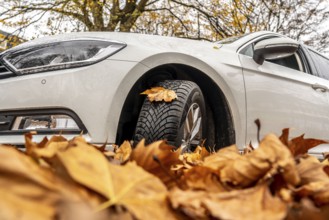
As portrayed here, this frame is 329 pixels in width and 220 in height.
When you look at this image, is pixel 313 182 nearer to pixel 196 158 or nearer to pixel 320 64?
pixel 196 158

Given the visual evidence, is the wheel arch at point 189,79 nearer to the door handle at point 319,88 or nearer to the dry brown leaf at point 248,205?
the door handle at point 319,88

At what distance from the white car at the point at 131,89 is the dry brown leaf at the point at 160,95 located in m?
0.03

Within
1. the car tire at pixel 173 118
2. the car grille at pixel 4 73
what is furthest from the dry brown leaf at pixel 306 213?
the car grille at pixel 4 73

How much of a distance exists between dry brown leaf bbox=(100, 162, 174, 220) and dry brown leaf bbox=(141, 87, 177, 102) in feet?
6.38

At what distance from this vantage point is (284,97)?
356 centimetres

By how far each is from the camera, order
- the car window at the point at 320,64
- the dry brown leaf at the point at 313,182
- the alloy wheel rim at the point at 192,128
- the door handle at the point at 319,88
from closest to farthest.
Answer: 1. the dry brown leaf at the point at 313,182
2. the alloy wheel rim at the point at 192,128
3. the door handle at the point at 319,88
4. the car window at the point at 320,64

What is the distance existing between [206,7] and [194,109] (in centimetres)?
1087

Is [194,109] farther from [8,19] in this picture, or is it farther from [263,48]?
[8,19]

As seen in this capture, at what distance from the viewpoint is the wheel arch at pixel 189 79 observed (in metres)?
2.59

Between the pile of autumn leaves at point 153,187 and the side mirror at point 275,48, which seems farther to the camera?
the side mirror at point 275,48

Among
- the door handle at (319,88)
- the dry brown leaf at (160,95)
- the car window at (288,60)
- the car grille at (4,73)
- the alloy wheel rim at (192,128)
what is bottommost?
the alloy wheel rim at (192,128)

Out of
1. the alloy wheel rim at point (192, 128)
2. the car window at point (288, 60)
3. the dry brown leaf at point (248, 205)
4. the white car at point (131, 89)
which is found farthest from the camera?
the car window at point (288, 60)

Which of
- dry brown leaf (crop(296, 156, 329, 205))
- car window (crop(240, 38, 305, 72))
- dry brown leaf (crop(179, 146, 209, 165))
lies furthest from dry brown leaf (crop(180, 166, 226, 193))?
car window (crop(240, 38, 305, 72))

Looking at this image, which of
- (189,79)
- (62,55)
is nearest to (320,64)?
(189,79)
